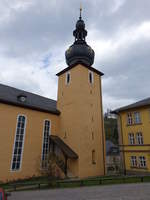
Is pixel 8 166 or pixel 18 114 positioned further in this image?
pixel 18 114

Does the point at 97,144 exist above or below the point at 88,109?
below

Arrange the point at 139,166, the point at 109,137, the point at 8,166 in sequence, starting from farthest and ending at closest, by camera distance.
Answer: the point at 109,137, the point at 139,166, the point at 8,166

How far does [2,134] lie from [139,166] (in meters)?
15.8

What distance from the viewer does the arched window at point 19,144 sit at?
16.5 meters

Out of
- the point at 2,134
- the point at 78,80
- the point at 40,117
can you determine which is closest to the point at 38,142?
the point at 40,117

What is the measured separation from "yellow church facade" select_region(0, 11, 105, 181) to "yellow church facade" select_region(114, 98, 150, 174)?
2833mm

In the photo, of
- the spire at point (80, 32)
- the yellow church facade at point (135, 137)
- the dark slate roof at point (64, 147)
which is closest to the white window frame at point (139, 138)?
the yellow church facade at point (135, 137)

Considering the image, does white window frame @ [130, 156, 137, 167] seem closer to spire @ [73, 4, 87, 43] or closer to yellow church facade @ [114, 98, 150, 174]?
yellow church facade @ [114, 98, 150, 174]

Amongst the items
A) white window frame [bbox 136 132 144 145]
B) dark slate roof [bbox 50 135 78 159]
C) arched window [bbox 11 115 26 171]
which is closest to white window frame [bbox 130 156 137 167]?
white window frame [bbox 136 132 144 145]

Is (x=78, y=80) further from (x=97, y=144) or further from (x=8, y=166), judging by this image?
(x=8, y=166)

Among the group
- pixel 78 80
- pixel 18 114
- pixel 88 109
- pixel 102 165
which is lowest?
pixel 102 165

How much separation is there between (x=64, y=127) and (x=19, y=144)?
6114 mm

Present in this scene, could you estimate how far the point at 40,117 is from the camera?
19.7 metres

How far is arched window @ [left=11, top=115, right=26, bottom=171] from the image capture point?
16469 millimetres
